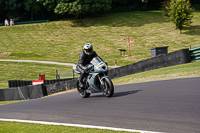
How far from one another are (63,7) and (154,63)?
1818 inches

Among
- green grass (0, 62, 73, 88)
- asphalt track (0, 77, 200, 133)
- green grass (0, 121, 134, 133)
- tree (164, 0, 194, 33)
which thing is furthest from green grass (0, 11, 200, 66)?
green grass (0, 121, 134, 133)

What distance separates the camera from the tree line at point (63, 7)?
2504 inches

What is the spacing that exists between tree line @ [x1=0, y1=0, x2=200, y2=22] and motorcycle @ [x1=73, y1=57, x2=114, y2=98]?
52698 millimetres

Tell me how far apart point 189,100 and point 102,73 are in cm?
332

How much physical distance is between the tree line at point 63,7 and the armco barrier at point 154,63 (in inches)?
1611

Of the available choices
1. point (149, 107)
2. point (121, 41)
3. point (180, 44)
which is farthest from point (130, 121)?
point (121, 41)

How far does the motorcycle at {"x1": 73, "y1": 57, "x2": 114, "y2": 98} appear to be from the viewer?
30.5 ft

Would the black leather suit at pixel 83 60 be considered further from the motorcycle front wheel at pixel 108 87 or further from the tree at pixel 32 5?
the tree at pixel 32 5

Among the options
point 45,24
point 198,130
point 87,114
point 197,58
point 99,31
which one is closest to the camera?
point 198,130

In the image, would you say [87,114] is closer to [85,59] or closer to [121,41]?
[85,59]

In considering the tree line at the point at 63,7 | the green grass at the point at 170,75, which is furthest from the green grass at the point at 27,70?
the tree line at the point at 63,7

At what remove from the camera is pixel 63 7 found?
63.3m

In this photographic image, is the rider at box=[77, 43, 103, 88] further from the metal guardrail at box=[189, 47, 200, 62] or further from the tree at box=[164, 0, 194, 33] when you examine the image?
the tree at box=[164, 0, 194, 33]

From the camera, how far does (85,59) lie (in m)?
10.2
